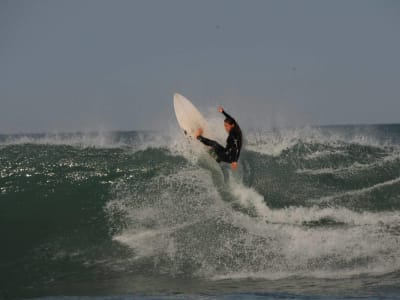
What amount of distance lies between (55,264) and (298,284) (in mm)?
3640

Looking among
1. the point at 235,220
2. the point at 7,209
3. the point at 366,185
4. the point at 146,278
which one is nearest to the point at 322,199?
the point at 366,185

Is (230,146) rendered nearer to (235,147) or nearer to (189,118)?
(235,147)

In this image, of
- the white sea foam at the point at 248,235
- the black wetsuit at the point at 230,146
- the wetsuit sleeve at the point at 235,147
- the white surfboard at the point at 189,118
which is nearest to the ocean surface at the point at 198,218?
the white sea foam at the point at 248,235

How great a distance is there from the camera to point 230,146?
967 cm

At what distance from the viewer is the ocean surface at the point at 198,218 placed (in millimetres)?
7191

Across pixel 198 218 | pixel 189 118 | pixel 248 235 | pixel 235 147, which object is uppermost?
pixel 189 118

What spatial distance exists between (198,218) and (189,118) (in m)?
2.87

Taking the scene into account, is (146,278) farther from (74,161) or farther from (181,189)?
(74,161)

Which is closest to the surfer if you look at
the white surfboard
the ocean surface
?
the ocean surface

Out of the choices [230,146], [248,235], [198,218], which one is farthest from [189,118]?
[248,235]

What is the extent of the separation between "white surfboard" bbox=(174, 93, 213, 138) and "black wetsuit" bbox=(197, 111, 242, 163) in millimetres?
1121

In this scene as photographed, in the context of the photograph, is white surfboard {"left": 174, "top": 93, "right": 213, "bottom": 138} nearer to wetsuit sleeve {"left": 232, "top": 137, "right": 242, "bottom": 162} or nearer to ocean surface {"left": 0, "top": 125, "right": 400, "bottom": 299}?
ocean surface {"left": 0, "top": 125, "right": 400, "bottom": 299}

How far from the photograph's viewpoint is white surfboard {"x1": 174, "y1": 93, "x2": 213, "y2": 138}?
11.1 meters

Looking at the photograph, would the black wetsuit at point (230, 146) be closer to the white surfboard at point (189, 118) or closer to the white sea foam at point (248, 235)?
the white sea foam at point (248, 235)
